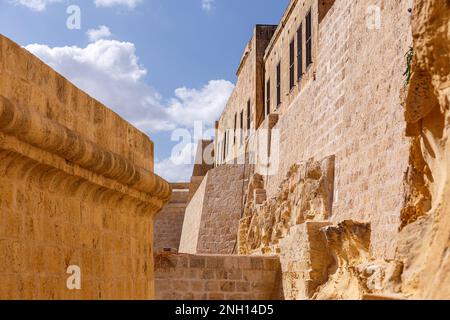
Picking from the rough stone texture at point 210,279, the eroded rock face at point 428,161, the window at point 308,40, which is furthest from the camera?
the window at point 308,40

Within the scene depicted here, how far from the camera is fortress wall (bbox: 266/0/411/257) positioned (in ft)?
31.8

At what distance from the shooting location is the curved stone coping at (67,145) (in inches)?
159

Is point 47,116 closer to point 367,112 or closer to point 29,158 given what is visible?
point 29,158

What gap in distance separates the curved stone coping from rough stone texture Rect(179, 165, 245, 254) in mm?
14844

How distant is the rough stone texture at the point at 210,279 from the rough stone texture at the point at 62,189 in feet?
22.7

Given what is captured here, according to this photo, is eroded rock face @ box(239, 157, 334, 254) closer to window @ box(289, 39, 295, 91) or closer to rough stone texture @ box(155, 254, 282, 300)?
rough stone texture @ box(155, 254, 282, 300)

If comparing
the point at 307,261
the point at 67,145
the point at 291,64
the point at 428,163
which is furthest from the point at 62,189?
the point at 291,64

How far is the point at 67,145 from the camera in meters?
4.69

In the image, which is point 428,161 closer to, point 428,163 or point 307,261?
point 428,163

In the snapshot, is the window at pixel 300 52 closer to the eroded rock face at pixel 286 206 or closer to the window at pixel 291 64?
the window at pixel 291 64

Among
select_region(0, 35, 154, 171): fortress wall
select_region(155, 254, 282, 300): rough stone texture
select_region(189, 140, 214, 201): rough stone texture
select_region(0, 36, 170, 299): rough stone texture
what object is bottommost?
select_region(155, 254, 282, 300): rough stone texture

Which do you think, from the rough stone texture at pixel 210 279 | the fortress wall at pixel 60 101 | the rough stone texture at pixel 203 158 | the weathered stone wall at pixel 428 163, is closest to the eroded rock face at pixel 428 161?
the weathered stone wall at pixel 428 163

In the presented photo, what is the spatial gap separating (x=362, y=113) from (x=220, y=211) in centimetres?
1079

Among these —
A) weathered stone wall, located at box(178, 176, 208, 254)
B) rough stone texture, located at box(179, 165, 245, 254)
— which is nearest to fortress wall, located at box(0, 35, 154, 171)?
rough stone texture, located at box(179, 165, 245, 254)
